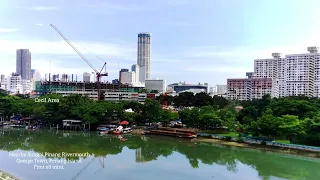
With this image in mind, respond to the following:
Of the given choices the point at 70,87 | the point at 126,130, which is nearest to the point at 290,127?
the point at 126,130

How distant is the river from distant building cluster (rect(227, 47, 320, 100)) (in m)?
41.5

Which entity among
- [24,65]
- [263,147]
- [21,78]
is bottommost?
[263,147]

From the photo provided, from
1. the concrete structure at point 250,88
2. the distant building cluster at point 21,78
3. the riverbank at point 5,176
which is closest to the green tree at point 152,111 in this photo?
the riverbank at point 5,176

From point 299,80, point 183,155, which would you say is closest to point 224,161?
point 183,155

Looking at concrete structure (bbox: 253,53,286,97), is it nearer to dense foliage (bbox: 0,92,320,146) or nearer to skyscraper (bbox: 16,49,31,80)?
dense foliage (bbox: 0,92,320,146)

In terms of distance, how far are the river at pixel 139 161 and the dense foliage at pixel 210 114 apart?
2617 millimetres

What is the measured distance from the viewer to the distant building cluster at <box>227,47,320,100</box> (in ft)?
192

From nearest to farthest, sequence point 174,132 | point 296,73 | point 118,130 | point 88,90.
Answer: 1. point 174,132
2. point 118,130
3. point 88,90
4. point 296,73

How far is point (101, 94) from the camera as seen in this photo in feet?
185

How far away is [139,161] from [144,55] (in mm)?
120320

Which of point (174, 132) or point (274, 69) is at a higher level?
point (274, 69)

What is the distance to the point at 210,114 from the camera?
26.3 metres

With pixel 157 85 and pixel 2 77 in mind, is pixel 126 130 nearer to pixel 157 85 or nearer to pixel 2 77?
pixel 157 85

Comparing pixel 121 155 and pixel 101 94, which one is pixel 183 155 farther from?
pixel 101 94
